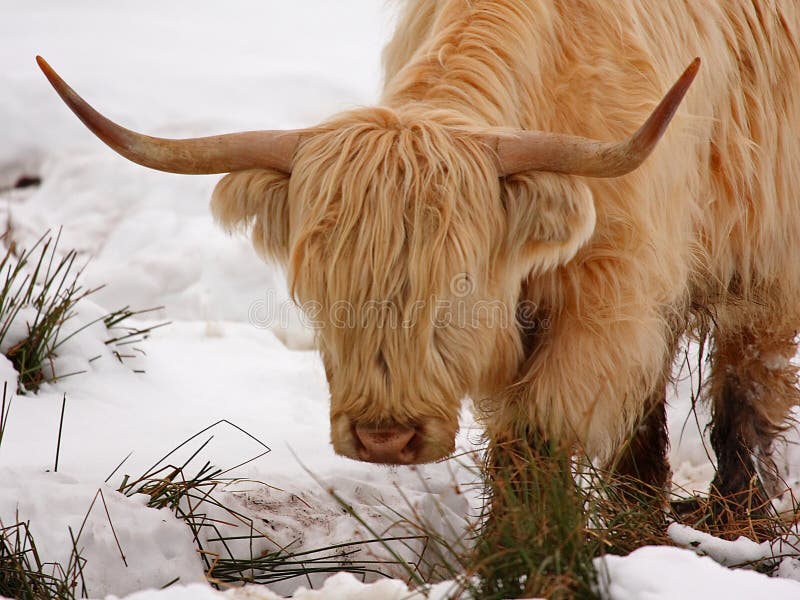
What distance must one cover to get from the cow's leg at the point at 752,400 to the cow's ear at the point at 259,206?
2.06m

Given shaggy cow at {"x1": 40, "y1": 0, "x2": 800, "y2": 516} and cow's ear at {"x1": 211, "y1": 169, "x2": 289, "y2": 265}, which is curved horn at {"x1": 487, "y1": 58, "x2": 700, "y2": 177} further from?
cow's ear at {"x1": 211, "y1": 169, "x2": 289, "y2": 265}

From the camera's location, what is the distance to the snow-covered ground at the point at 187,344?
2691 mm

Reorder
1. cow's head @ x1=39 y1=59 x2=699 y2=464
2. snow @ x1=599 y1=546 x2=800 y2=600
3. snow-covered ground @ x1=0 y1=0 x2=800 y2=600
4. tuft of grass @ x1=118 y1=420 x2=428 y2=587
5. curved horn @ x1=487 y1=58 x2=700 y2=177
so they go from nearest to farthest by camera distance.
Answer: snow @ x1=599 y1=546 x2=800 y2=600 < curved horn @ x1=487 y1=58 x2=700 y2=177 < cow's head @ x1=39 y1=59 x2=699 y2=464 < snow-covered ground @ x1=0 y1=0 x2=800 y2=600 < tuft of grass @ x1=118 y1=420 x2=428 y2=587

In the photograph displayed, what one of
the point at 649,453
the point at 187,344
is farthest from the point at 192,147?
the point at 187,344

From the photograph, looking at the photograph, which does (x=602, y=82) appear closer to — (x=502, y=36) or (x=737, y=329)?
(x=502, y=36)

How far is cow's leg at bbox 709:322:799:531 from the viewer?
4.06m

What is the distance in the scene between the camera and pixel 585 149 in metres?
2.52

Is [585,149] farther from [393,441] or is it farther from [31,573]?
[31,573]

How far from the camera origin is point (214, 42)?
37.2ft

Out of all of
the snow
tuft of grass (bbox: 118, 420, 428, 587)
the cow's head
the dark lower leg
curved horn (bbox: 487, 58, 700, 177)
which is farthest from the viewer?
the dark lower leg

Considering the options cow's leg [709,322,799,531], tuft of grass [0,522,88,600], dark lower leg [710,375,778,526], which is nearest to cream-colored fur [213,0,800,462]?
cow's leg [709,322,799,531]

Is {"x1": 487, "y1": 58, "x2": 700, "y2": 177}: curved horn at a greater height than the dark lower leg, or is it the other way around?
{"x1": 487, "y1": 58, "x2": 700, "y2": 177}: curved horn

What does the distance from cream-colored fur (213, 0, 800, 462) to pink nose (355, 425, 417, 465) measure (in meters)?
0.04

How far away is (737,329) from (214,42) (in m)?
8.70
